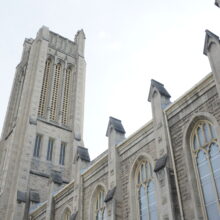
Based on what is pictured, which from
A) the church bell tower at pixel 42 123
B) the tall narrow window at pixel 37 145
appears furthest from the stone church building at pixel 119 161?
the church bell tower at pixel 42 123

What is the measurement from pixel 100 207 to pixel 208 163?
9.19 metres

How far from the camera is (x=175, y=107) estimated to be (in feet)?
58.6

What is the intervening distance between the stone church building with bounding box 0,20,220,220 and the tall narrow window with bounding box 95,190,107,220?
66 millimetres

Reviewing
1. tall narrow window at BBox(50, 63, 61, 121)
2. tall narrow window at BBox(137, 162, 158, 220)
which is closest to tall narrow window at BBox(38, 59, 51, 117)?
tall narrow window at BBox(50, 63, 61, 121)

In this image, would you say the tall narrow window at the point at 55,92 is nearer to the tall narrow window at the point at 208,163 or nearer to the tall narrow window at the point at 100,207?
the tall narrow window at the point at 100,207

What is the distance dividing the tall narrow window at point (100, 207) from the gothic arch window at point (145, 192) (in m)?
3.43

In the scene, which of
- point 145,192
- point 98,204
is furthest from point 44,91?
point 145,192

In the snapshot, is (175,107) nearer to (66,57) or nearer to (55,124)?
(55,124)

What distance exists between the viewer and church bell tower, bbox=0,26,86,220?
33.6m

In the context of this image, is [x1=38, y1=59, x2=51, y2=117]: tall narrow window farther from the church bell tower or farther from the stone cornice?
the stone cornice

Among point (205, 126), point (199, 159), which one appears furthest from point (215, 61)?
point (199, 159)

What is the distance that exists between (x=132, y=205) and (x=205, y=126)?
622cm

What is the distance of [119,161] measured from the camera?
20969 mm

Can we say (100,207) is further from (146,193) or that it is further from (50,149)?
(50,149)
